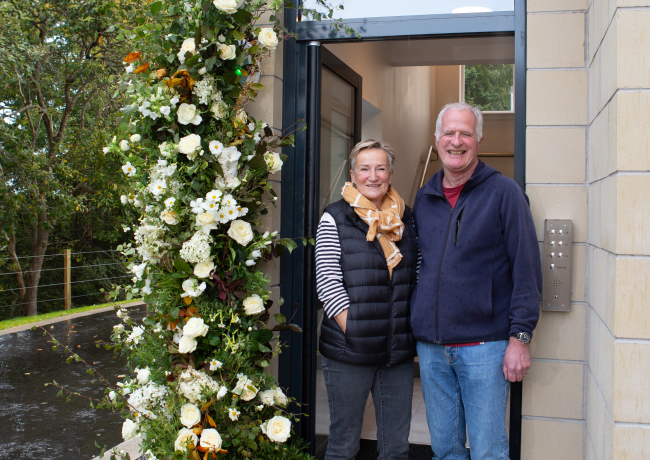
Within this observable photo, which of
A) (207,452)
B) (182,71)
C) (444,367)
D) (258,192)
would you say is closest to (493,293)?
Result: (444,367)

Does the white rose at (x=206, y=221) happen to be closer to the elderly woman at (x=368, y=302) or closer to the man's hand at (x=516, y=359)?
the elderly woman at (x=368, y=302)

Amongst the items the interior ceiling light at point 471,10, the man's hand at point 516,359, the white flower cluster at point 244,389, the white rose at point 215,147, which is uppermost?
the interior ceiling light at point 471,10

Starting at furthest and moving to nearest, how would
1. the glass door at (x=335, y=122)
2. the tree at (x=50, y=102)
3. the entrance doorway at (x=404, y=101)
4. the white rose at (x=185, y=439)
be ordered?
the tree at (x=50, y=102) < the entrance doorway at (x=404, y=101) < the glass door at (x=335, y=122) < the white rose at (x=185, y=439)

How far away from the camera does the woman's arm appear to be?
1.91 meters

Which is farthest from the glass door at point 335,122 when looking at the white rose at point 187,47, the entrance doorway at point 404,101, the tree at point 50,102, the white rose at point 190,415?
the tree at point 50,102

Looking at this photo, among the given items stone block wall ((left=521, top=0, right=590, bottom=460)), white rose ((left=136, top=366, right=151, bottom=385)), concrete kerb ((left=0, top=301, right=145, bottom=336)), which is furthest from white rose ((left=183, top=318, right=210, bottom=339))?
concrete kerb ((left=0, top=301, right=145, bottom=336))

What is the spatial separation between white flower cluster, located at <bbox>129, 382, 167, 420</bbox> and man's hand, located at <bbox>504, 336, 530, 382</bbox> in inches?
46.5

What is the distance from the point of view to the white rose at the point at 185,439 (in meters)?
1.85

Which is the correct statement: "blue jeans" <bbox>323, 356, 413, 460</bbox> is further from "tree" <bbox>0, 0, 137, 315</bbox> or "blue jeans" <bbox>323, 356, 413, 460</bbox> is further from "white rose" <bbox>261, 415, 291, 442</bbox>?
"tree" <bbox>0, 0, 137, 315</bbox>

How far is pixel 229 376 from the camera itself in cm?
196

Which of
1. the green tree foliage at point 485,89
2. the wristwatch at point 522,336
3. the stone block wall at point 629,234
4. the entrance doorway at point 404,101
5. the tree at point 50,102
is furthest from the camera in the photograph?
the green tree foliage at point 485,89

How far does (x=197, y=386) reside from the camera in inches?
74.0

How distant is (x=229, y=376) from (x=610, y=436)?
3.88 feet

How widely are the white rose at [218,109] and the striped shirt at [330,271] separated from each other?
51cm
